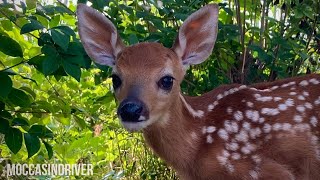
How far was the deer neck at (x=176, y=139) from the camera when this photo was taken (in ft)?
11.6

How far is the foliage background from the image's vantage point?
3.43m

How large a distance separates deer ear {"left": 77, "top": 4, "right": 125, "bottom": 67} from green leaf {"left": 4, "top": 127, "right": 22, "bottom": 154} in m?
0.57

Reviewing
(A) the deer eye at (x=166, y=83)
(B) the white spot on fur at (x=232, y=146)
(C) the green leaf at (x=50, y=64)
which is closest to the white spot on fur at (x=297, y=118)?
(B) the white spot on fur at (x=232, y=146)

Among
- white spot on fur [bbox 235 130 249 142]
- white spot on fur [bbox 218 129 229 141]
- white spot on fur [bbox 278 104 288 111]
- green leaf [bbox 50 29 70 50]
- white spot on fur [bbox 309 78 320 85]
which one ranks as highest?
green leaf [bbox 50 29 70 50]

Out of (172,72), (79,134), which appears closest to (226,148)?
(172,72)

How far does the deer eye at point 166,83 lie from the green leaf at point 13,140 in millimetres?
801

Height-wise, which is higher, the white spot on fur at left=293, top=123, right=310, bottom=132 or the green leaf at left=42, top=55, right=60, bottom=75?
the green leaf at left=42, top=55, right=60, bottom=75

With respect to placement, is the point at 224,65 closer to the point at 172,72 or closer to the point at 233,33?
the point at 233,33

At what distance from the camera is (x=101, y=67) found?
374 cm

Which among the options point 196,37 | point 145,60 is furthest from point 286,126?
point 145,60

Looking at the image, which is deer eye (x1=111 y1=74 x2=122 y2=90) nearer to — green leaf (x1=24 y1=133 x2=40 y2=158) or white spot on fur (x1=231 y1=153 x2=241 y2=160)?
green leaf (x1=24 y1=133 x2=40 y2=158)

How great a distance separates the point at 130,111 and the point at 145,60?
362 millimetres

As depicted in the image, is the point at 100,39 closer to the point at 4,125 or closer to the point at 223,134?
the point at 4,125

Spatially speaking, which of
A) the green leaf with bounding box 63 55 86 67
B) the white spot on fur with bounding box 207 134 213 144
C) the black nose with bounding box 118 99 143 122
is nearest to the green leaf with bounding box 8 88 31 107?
the green leaf with bounding box 63 55 86 67
